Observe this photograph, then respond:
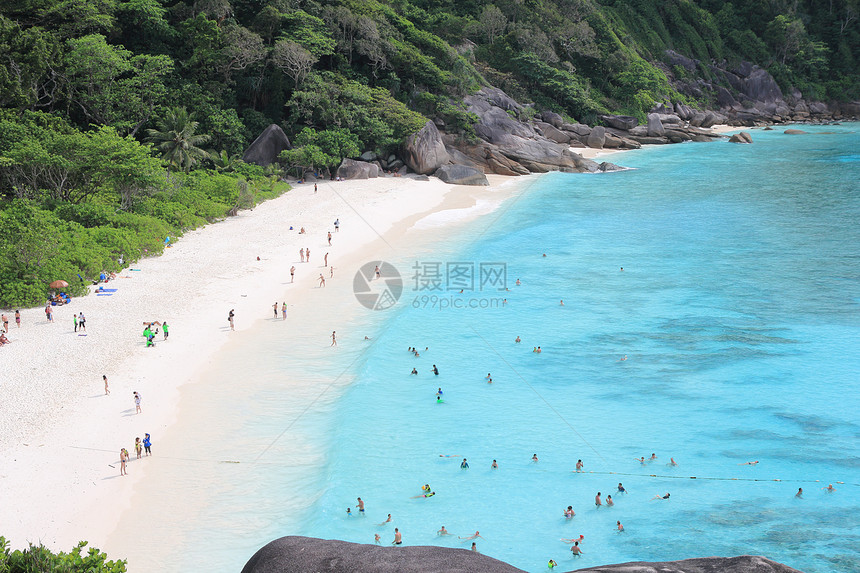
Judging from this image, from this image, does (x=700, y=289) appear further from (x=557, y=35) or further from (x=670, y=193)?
(x=557, y=35)

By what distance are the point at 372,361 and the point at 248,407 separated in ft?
18.1

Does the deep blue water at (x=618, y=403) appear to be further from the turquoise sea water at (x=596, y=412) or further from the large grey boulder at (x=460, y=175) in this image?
the large grey boulder at (x=460, y=175)

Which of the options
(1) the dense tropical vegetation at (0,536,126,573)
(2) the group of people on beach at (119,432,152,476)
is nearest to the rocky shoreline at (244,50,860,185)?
(2) the group of people on beach at (119,432,152,476)

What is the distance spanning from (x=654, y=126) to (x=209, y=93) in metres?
55.6

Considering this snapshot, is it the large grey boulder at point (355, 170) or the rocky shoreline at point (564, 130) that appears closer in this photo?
the large grey boulder at point (355, 170)

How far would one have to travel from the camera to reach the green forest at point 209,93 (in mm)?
34250

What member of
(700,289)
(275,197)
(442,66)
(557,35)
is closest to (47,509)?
(700,289)

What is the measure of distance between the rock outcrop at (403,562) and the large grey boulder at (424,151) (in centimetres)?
4817

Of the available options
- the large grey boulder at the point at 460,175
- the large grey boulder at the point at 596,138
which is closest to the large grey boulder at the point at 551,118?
the large grey boulder at the point at 596,138

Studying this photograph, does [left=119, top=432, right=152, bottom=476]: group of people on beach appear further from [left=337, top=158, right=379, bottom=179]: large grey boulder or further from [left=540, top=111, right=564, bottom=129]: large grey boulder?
[left=540, top=111, right=564, bottom=129]: large grey boulder

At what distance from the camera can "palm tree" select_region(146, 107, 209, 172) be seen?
145ft

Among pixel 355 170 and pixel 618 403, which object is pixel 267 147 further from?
pixel 618 403

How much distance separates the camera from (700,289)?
109ft

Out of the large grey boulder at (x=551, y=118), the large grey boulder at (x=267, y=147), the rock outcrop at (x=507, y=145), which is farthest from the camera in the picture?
the large grey boulder at (x=551, y=118)
